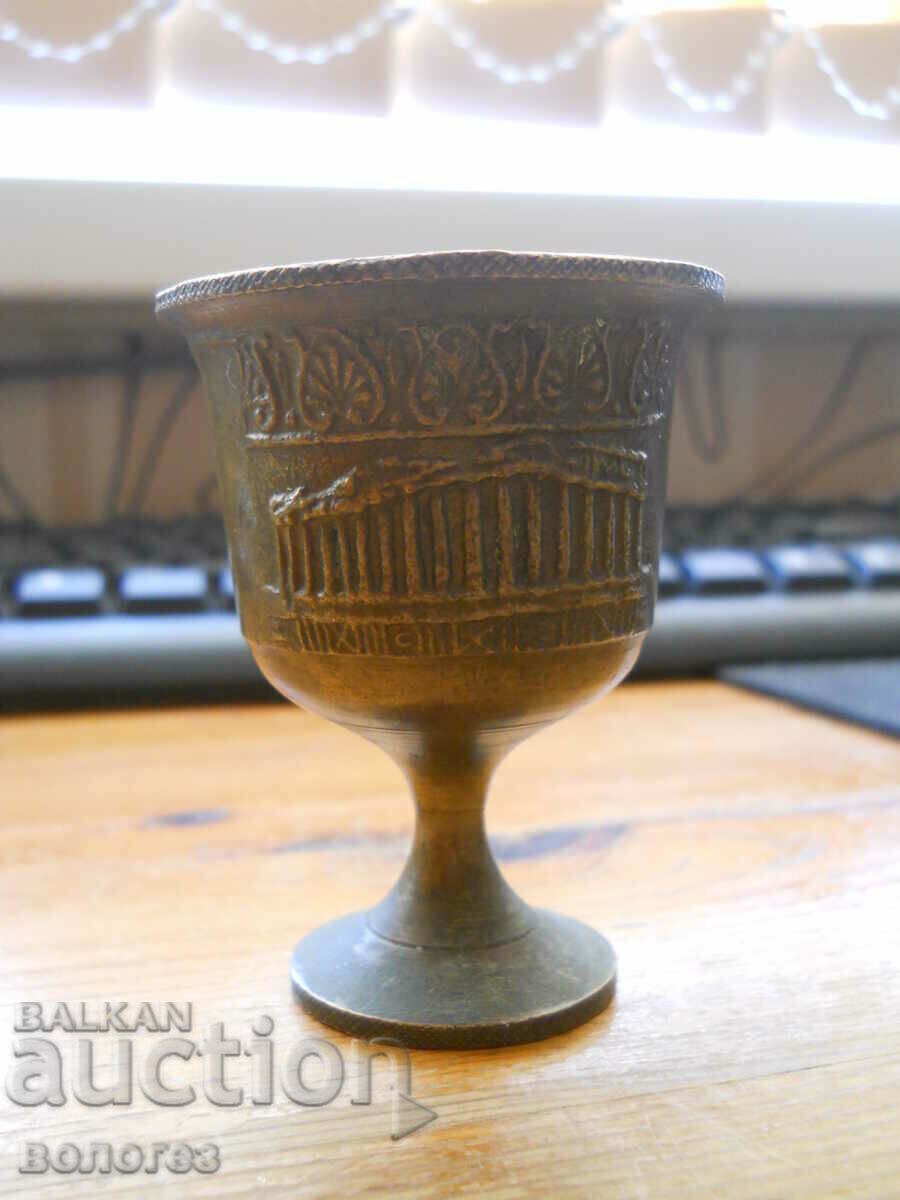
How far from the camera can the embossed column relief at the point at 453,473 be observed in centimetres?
44

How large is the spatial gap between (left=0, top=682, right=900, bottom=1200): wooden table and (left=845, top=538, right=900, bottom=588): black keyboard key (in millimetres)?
268

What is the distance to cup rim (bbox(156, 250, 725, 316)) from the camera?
1.36 ft

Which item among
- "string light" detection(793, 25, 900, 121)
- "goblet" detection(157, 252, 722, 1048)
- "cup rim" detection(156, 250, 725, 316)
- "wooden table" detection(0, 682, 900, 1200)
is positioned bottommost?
"wooden table" detection(0, 682, 900, 1200)

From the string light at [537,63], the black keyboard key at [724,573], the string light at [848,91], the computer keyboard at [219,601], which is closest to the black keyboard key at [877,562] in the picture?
the computer keyboard at [219,601]

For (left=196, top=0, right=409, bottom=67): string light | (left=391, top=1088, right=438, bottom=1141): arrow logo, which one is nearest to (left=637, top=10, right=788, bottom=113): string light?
(left=196, top=0, right=409, bottom=67): string light

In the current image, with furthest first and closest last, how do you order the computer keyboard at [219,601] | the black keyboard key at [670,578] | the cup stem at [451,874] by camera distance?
the black keyboard key at [670,578]
the computer keyboard at [219,601]
the cup stem at [451,874]

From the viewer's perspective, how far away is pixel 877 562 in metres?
1.20

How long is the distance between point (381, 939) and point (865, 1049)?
7.9 inches

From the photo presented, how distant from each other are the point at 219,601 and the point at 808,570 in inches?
21.7

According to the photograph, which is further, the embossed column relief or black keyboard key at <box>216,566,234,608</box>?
black keyboard key at <box>216,566,234,608</box>

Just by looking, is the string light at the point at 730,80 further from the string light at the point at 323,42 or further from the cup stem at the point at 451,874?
the cup stem at the point at 451,874

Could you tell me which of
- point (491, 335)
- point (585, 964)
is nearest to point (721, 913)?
point (585, 964)

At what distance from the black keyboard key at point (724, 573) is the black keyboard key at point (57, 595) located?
0.53 meters

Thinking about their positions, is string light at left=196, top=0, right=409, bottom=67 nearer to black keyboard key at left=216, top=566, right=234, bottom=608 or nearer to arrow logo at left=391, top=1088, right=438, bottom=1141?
black keyboard key at left=216, top=566, right=234, bottom=608
